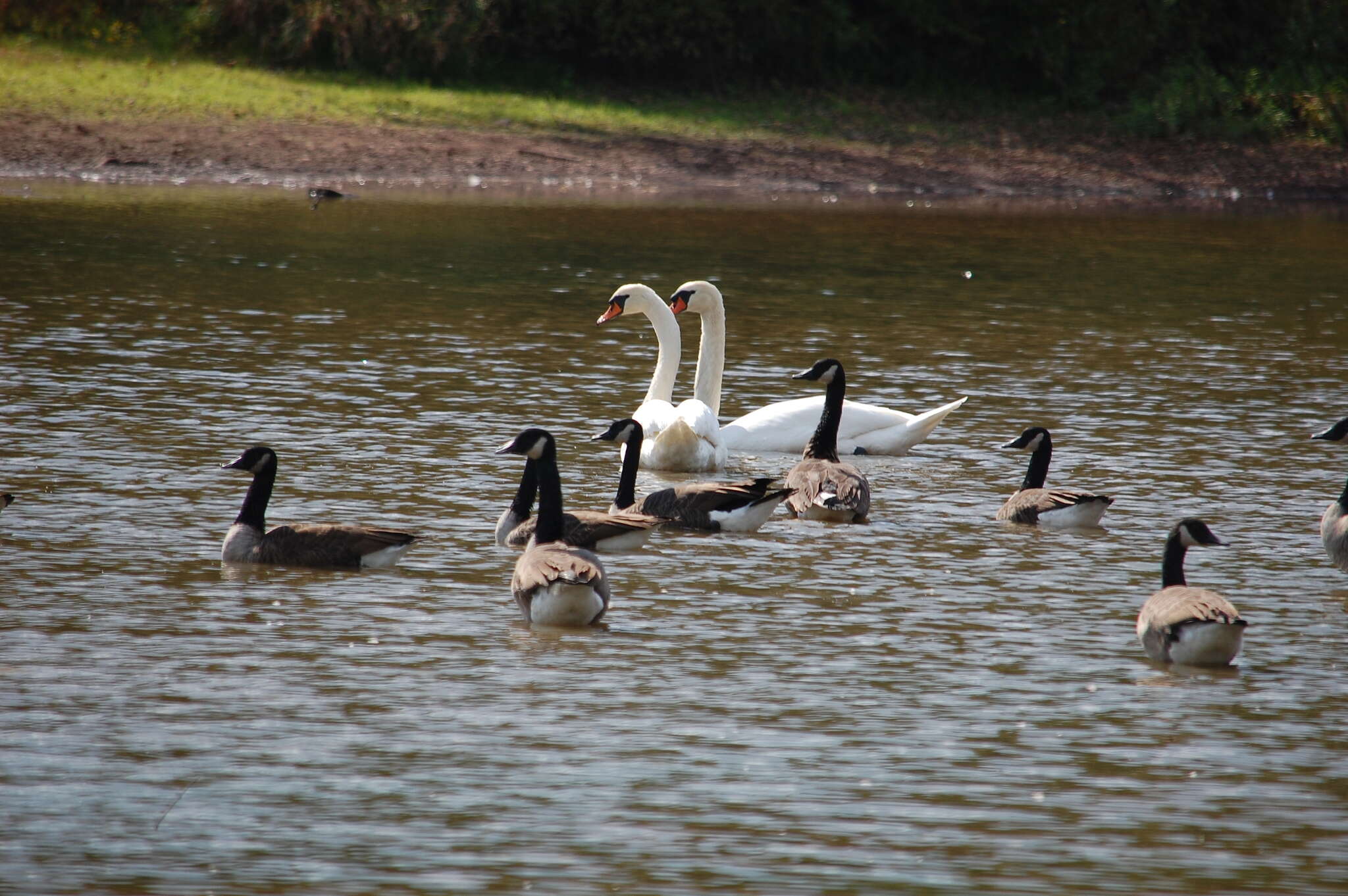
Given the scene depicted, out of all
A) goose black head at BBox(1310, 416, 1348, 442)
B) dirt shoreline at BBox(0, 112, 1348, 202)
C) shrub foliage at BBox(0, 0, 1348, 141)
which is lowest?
goose black head at BBox(1310, 416, 1348, 442)

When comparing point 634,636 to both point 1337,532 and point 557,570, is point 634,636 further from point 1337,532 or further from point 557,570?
point 1337,532

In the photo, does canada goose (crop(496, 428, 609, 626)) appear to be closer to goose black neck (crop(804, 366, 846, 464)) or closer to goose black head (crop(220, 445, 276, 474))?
goose black head (crop(220, 445, 276, 474))

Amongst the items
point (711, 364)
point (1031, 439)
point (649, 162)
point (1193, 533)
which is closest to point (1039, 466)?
point (1031, 439)

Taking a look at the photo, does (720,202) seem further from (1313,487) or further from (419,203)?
(1313,487)

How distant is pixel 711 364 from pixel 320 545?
529 cm

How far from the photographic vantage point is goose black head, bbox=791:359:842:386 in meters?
12.4

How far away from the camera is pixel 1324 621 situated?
29.0 ft

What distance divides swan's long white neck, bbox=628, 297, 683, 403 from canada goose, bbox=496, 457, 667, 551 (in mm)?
3465

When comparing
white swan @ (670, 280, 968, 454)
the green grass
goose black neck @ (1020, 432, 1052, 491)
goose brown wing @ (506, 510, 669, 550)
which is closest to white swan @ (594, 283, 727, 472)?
white swan @ (670, 280, 968, 454)

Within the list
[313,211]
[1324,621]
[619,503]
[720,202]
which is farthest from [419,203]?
[1324,621]

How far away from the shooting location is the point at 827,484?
35.9 feet

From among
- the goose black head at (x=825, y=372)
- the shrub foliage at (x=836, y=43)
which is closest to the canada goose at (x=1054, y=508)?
the goose black head at (x=825, y=372)

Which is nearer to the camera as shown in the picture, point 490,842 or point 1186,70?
point 490,842

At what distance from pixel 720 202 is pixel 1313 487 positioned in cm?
2081
